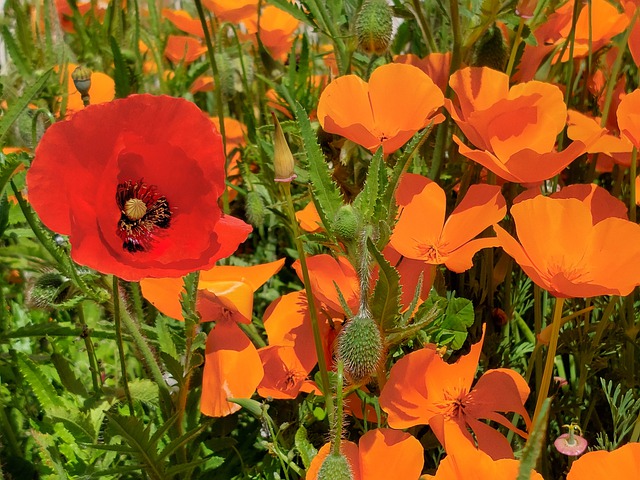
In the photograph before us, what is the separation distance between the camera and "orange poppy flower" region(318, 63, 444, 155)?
4.38 feet

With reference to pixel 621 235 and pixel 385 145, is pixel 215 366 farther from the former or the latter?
pixel 621 235

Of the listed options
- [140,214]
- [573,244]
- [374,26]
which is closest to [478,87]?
[374,26]

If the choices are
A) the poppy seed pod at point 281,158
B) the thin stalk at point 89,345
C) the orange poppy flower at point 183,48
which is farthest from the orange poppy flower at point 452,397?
the orange poppy flower at point 183,48

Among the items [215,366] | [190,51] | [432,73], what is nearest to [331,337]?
[215,366]

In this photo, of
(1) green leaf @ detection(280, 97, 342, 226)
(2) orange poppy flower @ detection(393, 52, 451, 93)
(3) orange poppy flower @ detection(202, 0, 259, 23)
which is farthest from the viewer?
(3) orange poppy flower @ detection(202, 0, 259, 23)

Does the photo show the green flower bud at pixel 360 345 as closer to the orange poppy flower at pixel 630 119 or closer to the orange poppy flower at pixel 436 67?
the orange poppy flower at pixel 630 119

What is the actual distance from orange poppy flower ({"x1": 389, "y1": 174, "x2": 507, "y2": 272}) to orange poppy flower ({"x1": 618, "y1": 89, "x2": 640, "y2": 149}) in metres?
0.20

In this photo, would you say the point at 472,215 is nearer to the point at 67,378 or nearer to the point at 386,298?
the point at 386,298

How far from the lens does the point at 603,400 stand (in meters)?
1.52

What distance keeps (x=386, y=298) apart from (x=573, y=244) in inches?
10.4

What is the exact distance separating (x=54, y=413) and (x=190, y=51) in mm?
1438

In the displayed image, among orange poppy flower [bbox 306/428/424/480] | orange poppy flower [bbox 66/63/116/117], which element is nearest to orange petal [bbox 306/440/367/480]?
orange poppy flower [bbox 306/428/424/480]

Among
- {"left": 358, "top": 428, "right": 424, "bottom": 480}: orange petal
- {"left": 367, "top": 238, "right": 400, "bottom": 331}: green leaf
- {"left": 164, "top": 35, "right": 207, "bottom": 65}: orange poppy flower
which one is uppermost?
{"left": 367, "top": 238, "right": 400, "bottom": 331}: green leaf

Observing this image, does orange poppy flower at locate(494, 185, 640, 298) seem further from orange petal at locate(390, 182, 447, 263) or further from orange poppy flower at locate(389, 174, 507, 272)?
orange petal at locate(390, 182, 447, 263)
